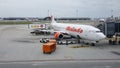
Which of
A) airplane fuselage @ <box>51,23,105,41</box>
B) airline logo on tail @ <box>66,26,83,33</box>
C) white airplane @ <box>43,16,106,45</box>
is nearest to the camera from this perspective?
airplane fuselage @ <box>51,23,105,41</box>

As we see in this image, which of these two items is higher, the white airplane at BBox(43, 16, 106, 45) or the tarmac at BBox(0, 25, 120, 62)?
the white airplane at BBox(43, 16, 106, 45)

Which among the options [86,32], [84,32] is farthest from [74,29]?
[86,32]

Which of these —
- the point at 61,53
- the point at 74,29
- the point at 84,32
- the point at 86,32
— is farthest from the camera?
the point at 74,29

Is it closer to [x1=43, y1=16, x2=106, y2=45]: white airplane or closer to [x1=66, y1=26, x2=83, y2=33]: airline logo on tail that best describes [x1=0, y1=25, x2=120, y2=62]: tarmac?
[x1=43, y1=16, x2=106, y2=45]: white airplane

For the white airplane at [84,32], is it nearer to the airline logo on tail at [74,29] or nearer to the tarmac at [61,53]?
the airline logo on tail at [74,29]

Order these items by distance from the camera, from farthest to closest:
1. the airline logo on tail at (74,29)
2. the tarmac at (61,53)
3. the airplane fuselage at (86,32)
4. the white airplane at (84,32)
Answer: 1. the airline logo on tail at (74,29)
2. the white airplane at (84,32)
3. the airplane fuselage at (86,32)
4. the tarmac at (61,53)

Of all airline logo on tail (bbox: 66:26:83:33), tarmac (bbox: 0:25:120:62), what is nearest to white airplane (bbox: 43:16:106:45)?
airline logo on tail (bbox: 66:26:83:33)

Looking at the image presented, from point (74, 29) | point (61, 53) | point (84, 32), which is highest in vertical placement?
point (74, 29)

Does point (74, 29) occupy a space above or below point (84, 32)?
above

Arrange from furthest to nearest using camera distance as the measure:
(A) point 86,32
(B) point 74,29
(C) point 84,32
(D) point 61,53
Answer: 1. (B) point 74,29
2. (C) point 84,32
3. (A) point 86,32
4. (D) point 61,53

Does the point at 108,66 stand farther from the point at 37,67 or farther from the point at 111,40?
the point at 111,40

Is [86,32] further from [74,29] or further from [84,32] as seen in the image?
[74,29]

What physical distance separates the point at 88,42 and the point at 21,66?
24.6 metres

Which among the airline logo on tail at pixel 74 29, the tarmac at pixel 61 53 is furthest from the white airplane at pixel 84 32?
the tarmac at pixel 61 53
